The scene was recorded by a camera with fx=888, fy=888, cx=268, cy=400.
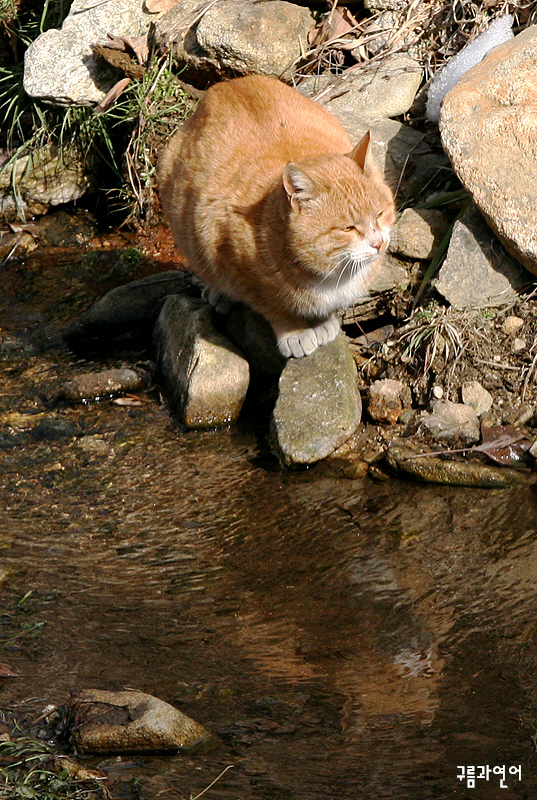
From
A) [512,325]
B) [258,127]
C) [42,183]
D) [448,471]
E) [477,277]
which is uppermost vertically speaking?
[258,127]

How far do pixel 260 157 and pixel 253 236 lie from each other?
0.43 m

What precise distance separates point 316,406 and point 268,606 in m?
1.22

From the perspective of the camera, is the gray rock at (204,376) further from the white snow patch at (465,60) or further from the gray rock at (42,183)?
the gray rock at (42,183)

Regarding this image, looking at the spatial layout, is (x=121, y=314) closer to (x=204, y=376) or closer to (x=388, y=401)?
(x=204, y=376)

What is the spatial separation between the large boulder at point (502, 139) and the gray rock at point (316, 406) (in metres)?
1.01

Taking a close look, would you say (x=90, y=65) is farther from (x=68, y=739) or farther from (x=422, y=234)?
(x=68, y=739)

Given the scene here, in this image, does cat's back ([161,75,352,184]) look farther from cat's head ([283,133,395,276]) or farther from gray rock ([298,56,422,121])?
gray rock ([298,56,422,121])

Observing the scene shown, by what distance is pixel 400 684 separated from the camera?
2.74 metres

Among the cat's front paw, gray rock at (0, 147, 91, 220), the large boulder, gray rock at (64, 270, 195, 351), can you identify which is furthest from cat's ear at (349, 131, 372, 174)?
gray rock at (0, 147, 91, 220)

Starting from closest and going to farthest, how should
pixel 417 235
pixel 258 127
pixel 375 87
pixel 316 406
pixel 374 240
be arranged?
1. pixel 374 240
2. pixel 316 406
3. pixel 258 127
4. pixel 417 235
5. pixel 375 87

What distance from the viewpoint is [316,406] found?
417 centimetres

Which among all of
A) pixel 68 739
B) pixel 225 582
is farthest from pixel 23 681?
pixel 225 582

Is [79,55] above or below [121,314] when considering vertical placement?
above

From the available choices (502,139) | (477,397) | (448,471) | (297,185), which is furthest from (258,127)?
(448,471)
